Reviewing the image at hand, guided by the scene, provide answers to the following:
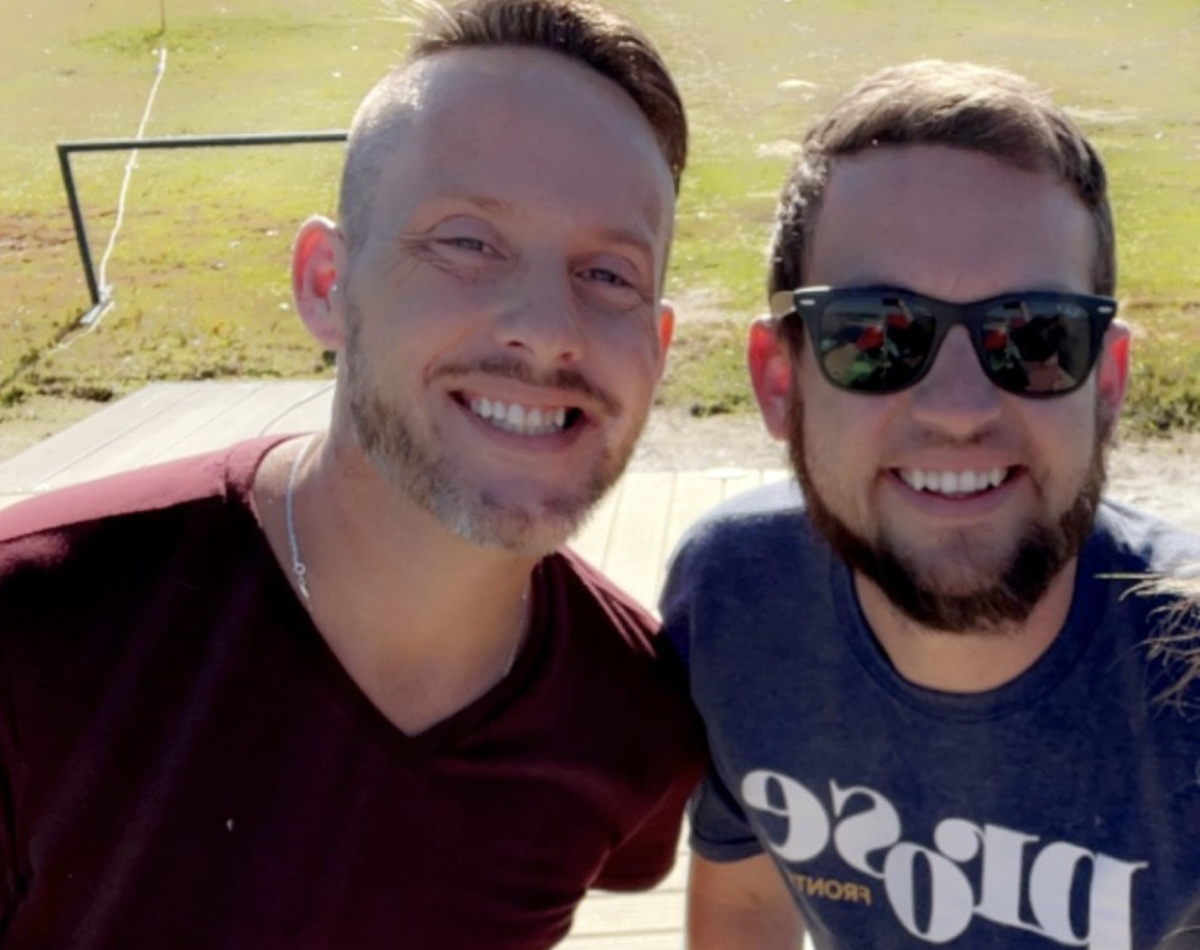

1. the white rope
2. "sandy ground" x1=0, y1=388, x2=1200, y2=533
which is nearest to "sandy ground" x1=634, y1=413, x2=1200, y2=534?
"sandy ground" x1=0, y1=388, x2=1200, y2=533

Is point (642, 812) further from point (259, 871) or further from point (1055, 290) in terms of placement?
point (1055, 290)

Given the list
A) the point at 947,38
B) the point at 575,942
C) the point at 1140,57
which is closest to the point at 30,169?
the point at 947,38

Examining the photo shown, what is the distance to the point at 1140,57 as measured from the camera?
13414mm

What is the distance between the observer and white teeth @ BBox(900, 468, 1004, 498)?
1819 millimetres

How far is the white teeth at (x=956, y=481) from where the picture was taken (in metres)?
1.82

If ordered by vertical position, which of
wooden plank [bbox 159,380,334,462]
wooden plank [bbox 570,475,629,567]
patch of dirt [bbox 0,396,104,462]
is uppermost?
wooden plank [bbox 570,475,629,567]

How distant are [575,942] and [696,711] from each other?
770 mm

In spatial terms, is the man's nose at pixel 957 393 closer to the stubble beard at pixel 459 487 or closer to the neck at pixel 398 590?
the stubble beard at pixel 459 487

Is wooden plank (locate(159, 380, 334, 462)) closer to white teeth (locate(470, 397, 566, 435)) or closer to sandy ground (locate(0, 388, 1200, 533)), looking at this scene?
sandy ground (locate(0, 388, 1200, 533))

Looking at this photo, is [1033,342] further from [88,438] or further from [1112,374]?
[88,438]

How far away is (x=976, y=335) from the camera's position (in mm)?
1802

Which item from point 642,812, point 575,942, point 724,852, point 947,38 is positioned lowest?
point 947,38

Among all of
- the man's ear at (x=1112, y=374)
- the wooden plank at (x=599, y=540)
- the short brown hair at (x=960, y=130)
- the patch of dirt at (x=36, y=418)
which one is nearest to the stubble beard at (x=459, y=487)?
the short brown hair at (x=960, y=130)

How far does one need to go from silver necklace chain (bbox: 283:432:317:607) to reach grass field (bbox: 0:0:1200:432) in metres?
4.25
